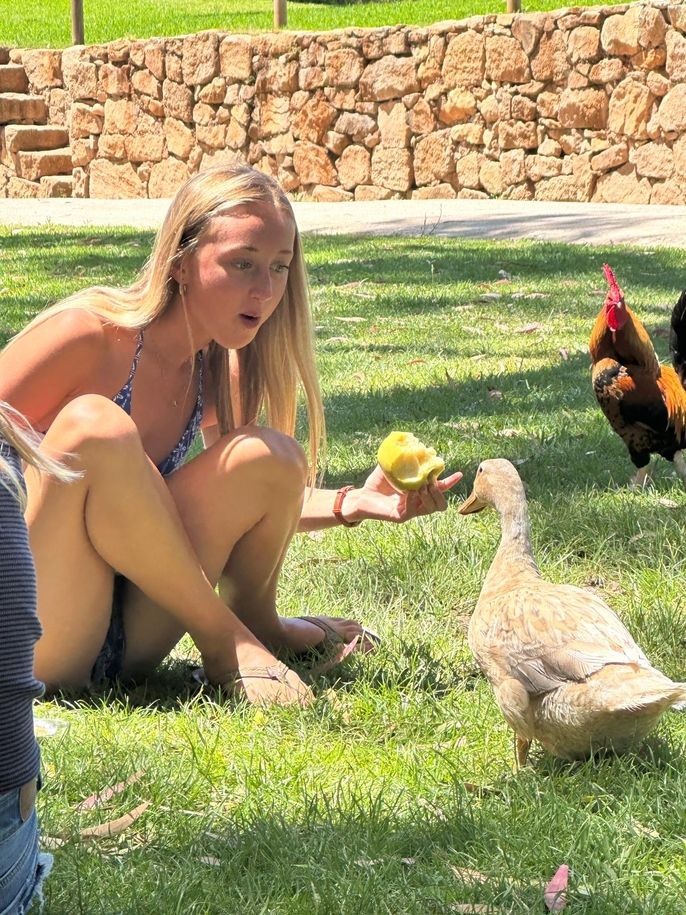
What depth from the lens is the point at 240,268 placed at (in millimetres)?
3307

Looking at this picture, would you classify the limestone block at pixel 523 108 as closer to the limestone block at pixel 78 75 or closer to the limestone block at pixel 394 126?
the limestone block at pixel 394 126

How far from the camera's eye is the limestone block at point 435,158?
15648 millimetres

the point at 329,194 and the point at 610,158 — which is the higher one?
the point at 610,158

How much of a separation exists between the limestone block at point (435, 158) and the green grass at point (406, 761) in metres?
10.2

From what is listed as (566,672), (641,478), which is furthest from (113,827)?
(641,478)

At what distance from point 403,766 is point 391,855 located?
0.45 metres

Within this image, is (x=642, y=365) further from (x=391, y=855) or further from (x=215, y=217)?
(x=391, y=855)

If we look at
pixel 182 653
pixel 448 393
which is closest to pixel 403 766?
pixel 182 653

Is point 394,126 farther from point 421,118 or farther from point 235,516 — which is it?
point 235,516

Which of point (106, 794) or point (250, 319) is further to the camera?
point (250, 319)

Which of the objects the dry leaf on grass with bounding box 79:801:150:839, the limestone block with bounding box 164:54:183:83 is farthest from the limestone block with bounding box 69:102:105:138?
the dry leaf on grass with bounding box 79:801:150:839

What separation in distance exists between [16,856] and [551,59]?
13.8 meters

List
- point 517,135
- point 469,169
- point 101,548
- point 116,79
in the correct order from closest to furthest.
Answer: point 101,548 → point 517,135 → point 469,169 → point 116,79

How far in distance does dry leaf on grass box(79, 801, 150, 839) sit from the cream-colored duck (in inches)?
33.6
